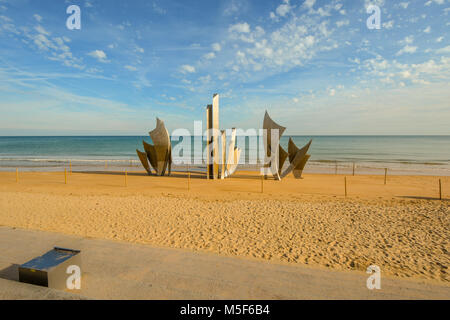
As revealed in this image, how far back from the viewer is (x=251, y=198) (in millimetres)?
10477

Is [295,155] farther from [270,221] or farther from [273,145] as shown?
[270,221]

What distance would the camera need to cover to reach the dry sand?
5.16 meters

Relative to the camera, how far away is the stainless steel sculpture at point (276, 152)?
15133mm

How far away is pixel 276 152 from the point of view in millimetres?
15328

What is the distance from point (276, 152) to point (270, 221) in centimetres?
863

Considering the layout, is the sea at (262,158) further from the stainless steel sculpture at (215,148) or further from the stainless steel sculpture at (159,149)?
the stainless steel sculpture at (215,148)

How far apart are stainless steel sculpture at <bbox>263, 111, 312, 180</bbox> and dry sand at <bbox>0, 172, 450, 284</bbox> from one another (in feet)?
11.9

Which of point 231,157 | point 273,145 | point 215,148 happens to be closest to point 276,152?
point 273,145

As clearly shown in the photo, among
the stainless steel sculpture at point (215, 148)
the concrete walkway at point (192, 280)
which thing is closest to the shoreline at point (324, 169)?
the stainless steel sculpture at point (215, 148)

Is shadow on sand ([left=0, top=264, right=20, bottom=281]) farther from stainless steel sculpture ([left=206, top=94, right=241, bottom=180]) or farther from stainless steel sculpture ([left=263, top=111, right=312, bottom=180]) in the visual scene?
stainless steel sculpture ([left=263, top=111, right=312, bottom=180])

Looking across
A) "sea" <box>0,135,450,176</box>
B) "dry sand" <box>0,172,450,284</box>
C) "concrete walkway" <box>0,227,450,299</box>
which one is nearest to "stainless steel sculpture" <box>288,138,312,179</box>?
"dry sand" <box>0,172,450,284</box>

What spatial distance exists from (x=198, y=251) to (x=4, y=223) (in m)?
6.15
